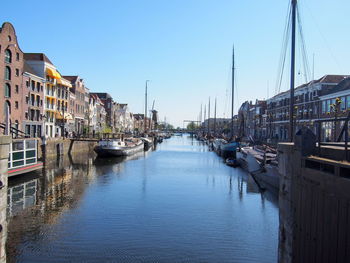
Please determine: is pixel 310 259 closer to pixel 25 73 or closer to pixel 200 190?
pixel 200 190

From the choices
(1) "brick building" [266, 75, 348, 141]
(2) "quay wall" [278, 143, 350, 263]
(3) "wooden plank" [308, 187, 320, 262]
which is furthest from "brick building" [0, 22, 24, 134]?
(3) "wooden plank" [308, 187, 320, 262]

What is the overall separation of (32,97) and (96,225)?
4210 cm

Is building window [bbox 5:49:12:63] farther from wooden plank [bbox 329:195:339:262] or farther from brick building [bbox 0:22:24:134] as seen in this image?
wooden plank [bbox 329:195:339:262]

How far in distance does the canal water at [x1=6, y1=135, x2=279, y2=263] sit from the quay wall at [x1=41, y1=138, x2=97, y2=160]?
11.8m

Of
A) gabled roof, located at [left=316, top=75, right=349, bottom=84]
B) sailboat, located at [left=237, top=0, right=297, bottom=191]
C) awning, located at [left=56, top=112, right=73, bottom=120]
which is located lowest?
sailboat, located at [left=237, top=0, right=297, bottom=191]

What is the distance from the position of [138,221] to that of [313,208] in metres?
10.3

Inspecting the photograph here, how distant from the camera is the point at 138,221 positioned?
16703 millimetres

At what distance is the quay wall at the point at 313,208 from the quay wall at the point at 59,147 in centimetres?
3355

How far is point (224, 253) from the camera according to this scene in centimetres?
1289

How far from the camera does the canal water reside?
1271cm

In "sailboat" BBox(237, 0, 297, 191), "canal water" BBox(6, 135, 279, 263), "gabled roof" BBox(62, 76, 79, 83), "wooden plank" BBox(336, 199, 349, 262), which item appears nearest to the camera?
"wooden plank" BBox(336, 199, 349, 262)

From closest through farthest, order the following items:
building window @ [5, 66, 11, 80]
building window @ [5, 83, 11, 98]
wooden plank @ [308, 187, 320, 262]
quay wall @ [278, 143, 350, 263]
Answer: quay wall @ [278, 143, 350, 263] < wooden plank @ [308, 187, 320, 262] < building window @ [5, 66, 11, 80] < building window @ [5, 83, 11, 98]

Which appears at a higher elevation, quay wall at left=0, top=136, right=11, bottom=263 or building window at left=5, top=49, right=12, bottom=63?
building window at left=5, top=49, right=12, bottom=63

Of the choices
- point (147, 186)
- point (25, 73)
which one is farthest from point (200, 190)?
point (25, 73)
